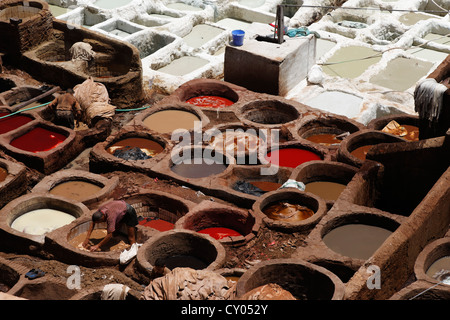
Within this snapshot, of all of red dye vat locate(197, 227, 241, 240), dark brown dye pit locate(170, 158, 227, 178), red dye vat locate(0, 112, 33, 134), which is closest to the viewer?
red dye vat locate(197, 227, 241, 240)

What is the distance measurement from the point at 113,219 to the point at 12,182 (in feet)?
7.76

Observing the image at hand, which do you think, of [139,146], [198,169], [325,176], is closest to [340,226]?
[325,176]

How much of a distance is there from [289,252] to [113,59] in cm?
745

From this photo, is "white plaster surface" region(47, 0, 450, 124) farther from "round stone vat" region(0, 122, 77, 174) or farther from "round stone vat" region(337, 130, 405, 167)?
"round stone vat" region(0, 122, 77, 174)

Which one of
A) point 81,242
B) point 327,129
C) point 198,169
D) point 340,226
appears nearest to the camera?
point 340,226

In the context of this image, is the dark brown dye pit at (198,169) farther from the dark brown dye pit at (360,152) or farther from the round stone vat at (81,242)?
the dark brown dye pit at (360,152)

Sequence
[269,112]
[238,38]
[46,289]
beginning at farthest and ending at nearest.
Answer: [238,38] < [269,112] < [46,289]

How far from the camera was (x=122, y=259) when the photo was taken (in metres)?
10.3

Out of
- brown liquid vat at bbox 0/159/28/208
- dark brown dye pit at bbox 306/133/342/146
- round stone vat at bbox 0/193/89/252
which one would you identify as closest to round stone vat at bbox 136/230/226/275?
round stone vat at bbox 0/193/89/252

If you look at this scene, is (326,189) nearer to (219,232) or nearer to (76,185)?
(219,232)

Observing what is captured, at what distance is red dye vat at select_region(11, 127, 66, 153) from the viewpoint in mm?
13203

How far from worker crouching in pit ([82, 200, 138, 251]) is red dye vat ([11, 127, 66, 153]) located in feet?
10.2

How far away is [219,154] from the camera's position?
13023mm

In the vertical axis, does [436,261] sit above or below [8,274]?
above
